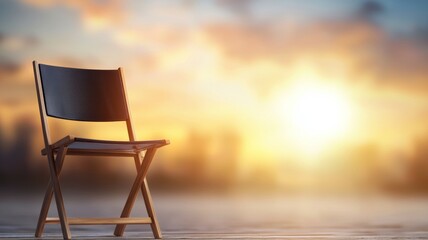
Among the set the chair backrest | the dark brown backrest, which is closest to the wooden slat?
the chair backrest

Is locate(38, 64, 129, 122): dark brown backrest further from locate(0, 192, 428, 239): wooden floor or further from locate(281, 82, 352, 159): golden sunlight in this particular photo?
locate(281, 82, 352, 159): golden sunlight

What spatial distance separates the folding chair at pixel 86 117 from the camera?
12.0ft

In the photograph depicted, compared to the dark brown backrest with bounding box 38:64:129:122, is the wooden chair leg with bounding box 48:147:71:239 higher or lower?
lower

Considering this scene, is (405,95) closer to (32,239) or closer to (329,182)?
(329,182)

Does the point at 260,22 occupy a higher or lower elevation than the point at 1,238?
higher

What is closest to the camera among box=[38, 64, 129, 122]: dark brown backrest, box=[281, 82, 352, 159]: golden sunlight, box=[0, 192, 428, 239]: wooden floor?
box=[38, 64, 129, 122]: dark brown backrest

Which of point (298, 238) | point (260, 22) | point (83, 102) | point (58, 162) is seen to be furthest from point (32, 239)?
point (260, 22)

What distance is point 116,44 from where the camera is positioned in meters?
8.30

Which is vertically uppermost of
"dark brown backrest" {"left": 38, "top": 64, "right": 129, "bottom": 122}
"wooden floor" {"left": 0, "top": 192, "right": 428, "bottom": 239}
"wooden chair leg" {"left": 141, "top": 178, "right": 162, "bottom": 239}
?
"dark brown backrest" {"left": 38, "top": 64, "right": 129, "bottom": 122}

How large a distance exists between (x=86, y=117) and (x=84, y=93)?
0.44 ft

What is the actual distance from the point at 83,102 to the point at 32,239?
831 mm

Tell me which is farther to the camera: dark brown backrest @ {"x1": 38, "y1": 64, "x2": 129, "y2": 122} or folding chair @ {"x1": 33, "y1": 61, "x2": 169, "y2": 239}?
dark brown backrest @ {"x1": 38, "y1": 64, "x2": 129, "y2": 122}

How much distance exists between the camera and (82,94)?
162 inches

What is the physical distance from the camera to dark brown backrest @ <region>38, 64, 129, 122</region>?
3.97 meters
